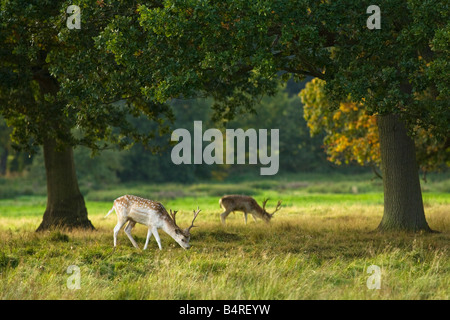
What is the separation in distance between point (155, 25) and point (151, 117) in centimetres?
655

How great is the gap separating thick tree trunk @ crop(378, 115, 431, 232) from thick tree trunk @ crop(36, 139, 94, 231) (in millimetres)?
8784

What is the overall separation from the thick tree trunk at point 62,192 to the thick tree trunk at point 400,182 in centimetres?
878

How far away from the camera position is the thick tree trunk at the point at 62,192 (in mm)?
19719

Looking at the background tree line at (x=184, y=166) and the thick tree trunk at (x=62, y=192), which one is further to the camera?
the background tree line at (x=184, y=166)

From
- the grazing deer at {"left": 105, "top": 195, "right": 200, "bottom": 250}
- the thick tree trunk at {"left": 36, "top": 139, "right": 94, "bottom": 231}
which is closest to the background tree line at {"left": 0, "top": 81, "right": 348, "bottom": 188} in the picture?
the thick tree trunk at {"left": 36, "top": 139, "right": 94, "bottom": 231}

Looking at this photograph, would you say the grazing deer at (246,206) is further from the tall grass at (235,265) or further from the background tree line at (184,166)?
the background tree line at (184,166)

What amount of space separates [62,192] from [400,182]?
32.0 ft

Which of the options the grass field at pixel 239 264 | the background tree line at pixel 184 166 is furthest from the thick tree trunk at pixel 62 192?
the background tree line at pixel 184 166

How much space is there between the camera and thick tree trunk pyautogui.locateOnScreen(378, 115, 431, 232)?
17.1 meters

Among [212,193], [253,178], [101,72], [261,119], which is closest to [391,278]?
[101,72]

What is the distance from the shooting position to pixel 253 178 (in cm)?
6625

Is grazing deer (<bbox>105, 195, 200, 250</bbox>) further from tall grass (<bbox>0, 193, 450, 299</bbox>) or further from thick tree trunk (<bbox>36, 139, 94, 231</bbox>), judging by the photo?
thick tree trunk (<bbox>36, 139, 94, 231</bbox>)

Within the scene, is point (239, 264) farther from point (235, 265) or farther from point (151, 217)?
point (151, 217)

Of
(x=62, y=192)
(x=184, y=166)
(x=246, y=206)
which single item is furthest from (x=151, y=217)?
(x=184, y=166)
